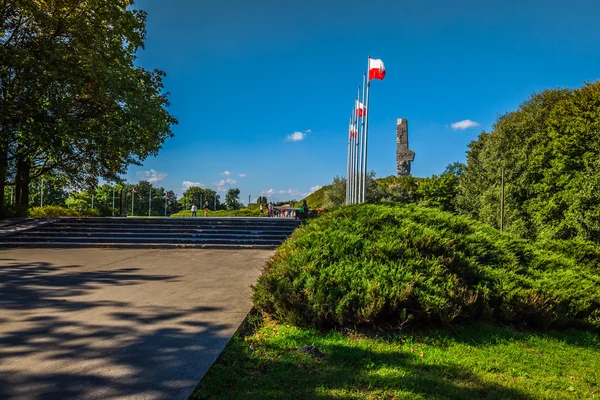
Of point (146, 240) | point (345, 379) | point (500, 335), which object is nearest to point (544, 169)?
point (500, 335)

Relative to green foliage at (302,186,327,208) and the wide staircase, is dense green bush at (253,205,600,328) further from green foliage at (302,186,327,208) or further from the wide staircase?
green foliage at (302,186,327,208)

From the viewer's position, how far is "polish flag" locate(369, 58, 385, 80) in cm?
2042

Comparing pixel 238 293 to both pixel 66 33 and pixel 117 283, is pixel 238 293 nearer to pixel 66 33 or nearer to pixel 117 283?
pixel 117 283

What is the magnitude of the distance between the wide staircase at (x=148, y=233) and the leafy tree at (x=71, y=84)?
3.38m

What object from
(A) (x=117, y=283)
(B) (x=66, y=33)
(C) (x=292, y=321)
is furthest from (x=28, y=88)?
(C) (x=292, y=321)

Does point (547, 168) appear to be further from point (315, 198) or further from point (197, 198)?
point (197, 198)

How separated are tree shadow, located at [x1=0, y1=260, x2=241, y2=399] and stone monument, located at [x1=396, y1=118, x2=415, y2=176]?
43.6 m

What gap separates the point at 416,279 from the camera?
4121 mm

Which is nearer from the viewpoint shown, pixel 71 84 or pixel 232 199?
pixel 71 84

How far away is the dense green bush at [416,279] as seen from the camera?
3951 millimetres

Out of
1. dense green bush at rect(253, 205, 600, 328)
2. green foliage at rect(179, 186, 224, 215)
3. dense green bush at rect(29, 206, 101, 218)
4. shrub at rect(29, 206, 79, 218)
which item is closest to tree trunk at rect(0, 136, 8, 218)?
dense green bush at rect(29, 206, 101, 218)

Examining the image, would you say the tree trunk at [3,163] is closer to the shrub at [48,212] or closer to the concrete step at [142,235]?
the shrub at [48,212]

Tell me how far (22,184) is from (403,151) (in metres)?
39.8

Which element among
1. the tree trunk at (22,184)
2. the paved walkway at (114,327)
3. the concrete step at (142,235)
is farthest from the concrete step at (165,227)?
the paved walkway at (114,327)
